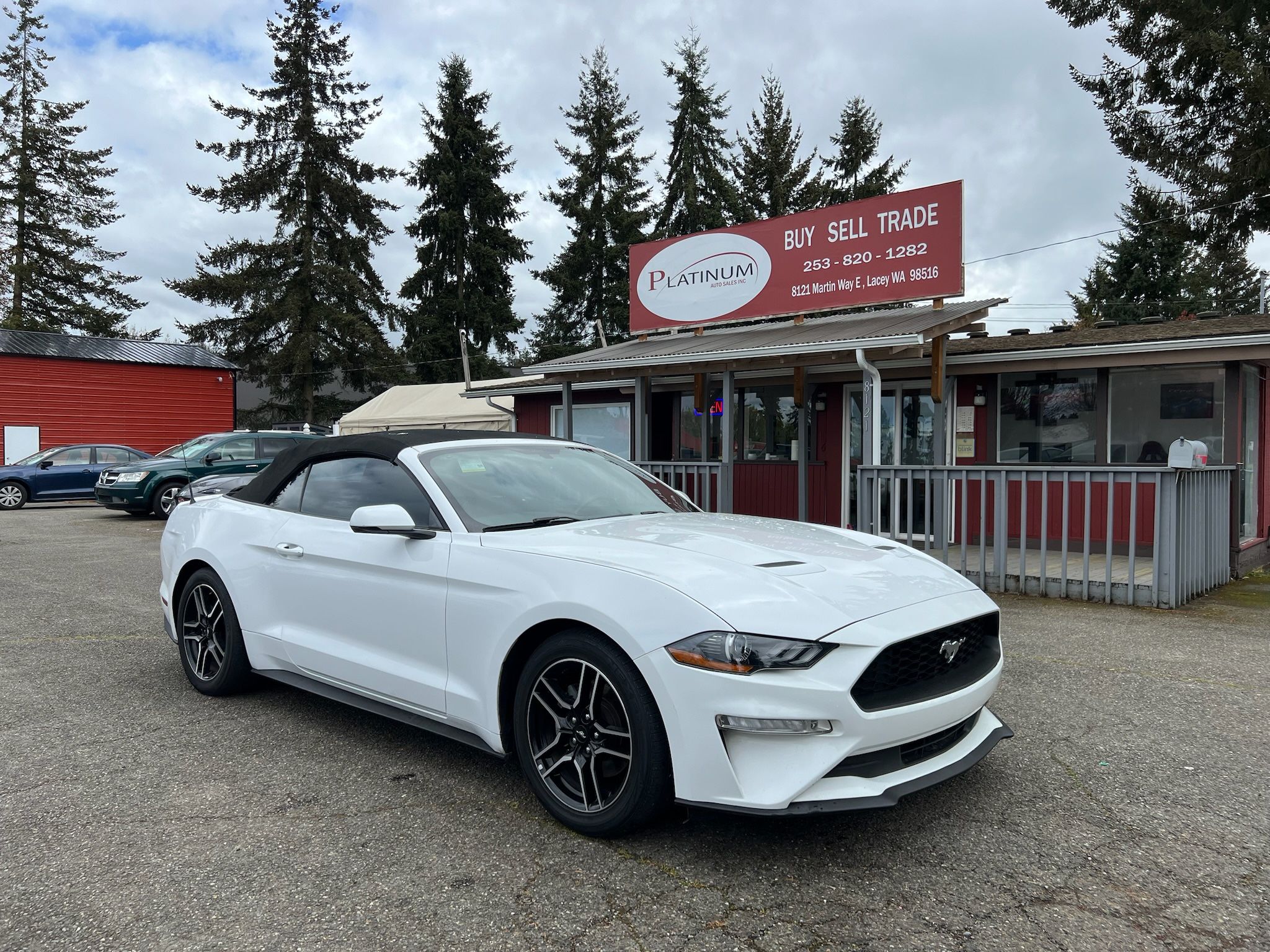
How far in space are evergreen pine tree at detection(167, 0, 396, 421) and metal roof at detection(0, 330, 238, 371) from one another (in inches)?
223

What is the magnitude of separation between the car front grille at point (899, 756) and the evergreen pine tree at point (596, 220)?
3496 cm

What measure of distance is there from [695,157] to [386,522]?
3710 centimetres

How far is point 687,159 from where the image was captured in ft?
124

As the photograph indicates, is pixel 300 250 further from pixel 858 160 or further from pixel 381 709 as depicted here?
pixel 381 709

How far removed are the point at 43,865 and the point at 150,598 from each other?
5.70 m

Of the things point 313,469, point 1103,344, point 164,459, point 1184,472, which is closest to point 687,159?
point 164,459

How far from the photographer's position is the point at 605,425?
15.4 metres

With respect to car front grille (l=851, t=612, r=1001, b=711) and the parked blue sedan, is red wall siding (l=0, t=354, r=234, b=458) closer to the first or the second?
the parked blue sedan

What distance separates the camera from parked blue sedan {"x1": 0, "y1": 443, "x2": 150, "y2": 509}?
760 inches

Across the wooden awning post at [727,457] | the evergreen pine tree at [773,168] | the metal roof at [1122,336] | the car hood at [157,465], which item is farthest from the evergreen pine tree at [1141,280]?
the car hood at [157,465]

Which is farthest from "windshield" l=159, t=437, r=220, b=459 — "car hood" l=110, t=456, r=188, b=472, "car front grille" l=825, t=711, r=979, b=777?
"car front grille" l=825, t=711, r=979, b=777

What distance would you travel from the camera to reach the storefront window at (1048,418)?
1067 cm

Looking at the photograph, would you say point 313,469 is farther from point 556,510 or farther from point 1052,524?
point 1052,524

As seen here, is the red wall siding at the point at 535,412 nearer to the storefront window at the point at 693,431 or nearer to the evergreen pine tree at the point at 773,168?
the storefront window at the point at 693,431
